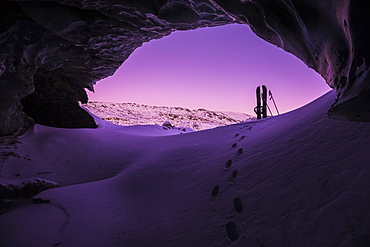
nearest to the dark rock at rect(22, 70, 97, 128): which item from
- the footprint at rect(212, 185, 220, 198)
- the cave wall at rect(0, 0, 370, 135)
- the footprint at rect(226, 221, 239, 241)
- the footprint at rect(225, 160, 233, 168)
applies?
the cave wall at rect(0, 0, 370, 135)

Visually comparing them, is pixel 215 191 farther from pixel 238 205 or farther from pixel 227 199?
pixel 238 205

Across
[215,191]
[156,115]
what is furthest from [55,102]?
[156,115]

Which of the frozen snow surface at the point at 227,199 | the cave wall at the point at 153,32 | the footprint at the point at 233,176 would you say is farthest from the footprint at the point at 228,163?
the cave wall at the point at 153,32

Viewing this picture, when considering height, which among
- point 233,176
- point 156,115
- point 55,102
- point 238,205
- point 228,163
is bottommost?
point 238,205

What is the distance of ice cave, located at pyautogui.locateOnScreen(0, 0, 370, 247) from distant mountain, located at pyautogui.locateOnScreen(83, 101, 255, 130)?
547 inches

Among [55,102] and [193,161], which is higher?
[55,102]

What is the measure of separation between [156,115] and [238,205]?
22.0 metres

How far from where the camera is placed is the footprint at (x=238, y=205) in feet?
8.84

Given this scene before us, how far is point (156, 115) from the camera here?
24.3m

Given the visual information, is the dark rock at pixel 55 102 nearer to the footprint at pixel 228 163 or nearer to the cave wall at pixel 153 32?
the cave wall at pixel 153 32

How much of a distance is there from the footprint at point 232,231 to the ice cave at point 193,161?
14 mm

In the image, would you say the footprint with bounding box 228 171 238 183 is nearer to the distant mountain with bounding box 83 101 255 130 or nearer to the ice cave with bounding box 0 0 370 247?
the ice cave with bounding box 0 0 370 247

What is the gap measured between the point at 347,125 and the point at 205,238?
8.77ft

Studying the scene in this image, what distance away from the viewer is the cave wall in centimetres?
148
